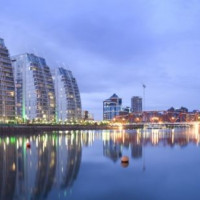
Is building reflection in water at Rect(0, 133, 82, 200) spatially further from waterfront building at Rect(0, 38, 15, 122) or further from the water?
waterfront building at Rect(0, 38, 15, 122)

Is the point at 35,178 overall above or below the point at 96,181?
above

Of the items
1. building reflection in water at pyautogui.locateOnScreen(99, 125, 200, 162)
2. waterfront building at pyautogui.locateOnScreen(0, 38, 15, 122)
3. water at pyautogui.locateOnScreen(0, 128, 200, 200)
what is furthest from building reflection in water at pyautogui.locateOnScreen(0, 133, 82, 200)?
waterfront building at pyautogui.locateOnScreen(0, 38, 15, 122)

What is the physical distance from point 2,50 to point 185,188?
6232 inches

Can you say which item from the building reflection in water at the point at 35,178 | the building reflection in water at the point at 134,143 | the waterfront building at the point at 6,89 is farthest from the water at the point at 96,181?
the waterfront building at the point at 6,89

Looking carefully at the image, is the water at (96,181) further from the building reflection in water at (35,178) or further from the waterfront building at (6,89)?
the waterfront building at (6,89)

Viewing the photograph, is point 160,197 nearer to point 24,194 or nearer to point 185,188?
point 185,188

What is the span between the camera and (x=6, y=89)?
555 ft

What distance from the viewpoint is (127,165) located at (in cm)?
3697

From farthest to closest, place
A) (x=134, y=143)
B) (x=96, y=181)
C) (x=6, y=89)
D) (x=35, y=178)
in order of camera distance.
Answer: (x=6, y=89)
(x=134, y=143)
(x=96, y=181)
(x=35, y=178)

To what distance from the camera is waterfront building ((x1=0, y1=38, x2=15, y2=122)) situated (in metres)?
165

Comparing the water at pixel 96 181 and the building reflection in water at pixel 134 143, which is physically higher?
the water at pixel 96 181

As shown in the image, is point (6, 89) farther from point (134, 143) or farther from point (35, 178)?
point (35, 178)

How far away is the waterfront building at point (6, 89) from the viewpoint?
16525 centimetres

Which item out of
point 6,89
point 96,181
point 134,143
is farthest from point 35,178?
point 6,89
